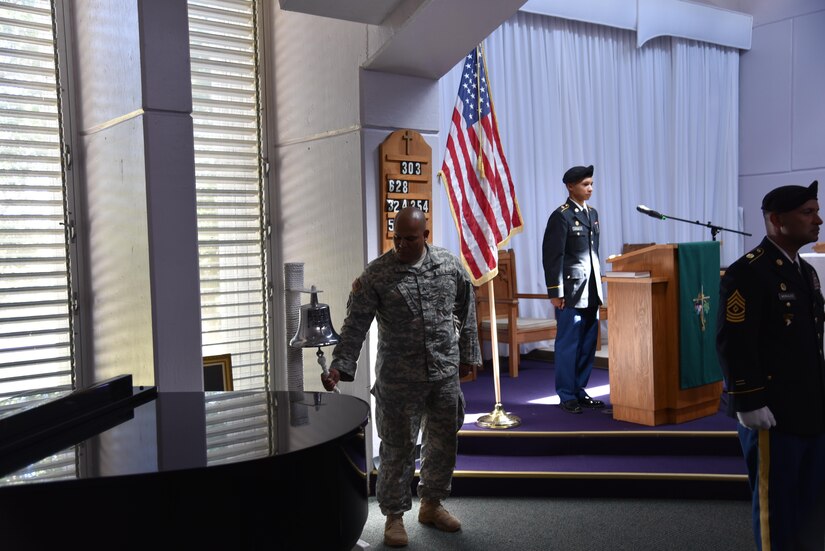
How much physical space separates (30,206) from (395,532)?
2473 mm

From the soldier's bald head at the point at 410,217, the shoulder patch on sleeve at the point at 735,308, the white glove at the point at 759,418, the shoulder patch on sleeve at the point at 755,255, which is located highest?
the soldier's bald head at the point at 410,217

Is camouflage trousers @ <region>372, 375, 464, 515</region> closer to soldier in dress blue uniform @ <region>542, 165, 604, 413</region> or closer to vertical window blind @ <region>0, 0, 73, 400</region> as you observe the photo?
soldier in dress blue uniform @ <region>542, 165, 604, 413</region>

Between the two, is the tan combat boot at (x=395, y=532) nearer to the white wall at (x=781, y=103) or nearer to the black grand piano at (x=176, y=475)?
the black grand piano at (x=176, y=475)

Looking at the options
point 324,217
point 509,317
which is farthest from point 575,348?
point 324,217

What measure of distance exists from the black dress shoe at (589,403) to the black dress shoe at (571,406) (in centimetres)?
8

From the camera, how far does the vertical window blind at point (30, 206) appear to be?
3781 mm

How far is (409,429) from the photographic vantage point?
3.39 metres

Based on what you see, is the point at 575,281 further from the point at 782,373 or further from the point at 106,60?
the point at 106,60

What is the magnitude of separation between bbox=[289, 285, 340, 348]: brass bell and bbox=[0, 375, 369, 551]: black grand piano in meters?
0.54

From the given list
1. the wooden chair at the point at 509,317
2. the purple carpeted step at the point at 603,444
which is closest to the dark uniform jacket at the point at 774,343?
the purple carpeted step at the point at 603,444

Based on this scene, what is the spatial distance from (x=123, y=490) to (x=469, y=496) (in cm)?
255

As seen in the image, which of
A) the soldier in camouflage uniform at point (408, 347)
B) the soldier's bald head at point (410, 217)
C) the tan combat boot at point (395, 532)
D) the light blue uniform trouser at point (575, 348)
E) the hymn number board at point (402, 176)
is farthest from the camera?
the light blue uniform trouser at point (575, 348)

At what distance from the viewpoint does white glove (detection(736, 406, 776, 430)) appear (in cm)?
251

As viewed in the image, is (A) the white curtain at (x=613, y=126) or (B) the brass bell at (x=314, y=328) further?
(A) the white curtain at (x=613, y=126)
